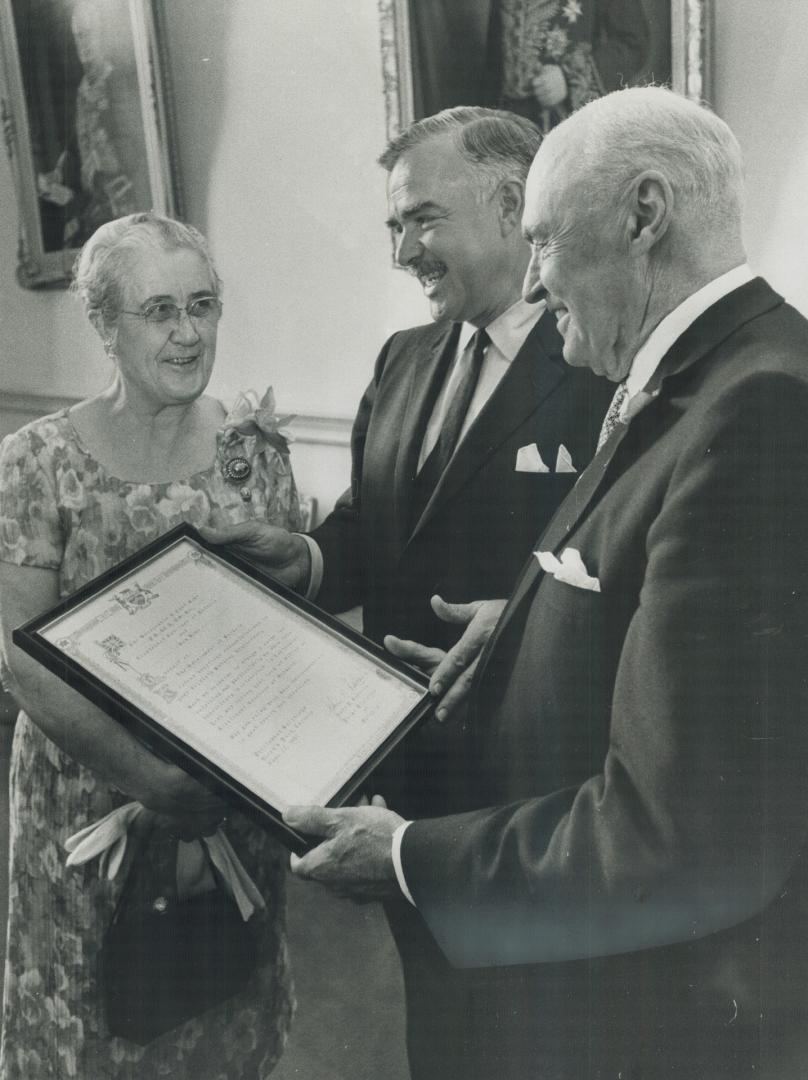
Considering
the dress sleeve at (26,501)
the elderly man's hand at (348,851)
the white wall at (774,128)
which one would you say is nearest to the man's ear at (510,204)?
the white wall at (774,128)

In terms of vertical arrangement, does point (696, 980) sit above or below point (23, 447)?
below

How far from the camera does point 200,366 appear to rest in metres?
1.92

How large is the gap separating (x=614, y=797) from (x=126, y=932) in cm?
116

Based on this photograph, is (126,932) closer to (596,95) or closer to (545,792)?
(545,792)

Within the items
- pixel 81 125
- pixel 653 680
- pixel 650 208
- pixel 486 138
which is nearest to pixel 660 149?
pixel 650 208

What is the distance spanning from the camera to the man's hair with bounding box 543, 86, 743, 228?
1.26m

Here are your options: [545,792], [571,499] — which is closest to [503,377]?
[571,499]

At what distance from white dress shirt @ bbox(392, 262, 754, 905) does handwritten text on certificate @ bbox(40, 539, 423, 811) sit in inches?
25.9

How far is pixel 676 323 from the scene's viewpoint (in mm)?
1307

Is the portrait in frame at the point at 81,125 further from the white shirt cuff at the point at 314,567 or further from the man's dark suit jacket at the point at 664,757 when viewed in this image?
the man's dark suit jacket at the point at 664,757

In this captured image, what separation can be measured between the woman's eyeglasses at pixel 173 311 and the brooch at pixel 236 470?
30 centimetres

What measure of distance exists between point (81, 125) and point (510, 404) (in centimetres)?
160

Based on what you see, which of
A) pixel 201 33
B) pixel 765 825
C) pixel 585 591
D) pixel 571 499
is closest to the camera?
pixel 765 825

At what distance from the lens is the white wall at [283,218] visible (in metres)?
2.37
